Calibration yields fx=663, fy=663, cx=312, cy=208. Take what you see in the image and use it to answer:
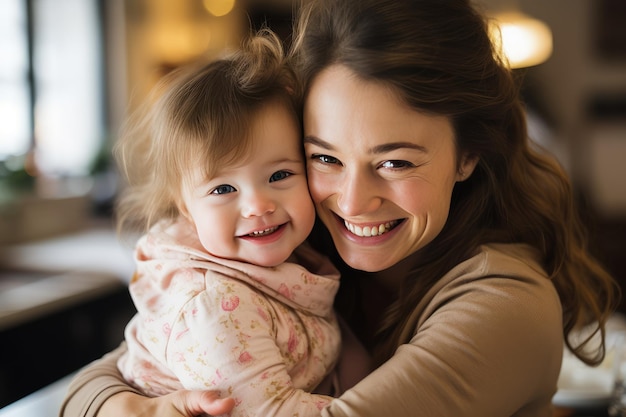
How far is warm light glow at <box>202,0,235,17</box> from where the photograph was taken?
568 centimetres

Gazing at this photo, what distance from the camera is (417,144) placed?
3.51ft

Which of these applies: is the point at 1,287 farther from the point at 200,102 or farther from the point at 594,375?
the point at 594,375

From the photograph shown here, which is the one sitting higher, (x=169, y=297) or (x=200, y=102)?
(x=200, y=102)

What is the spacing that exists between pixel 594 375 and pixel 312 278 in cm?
72

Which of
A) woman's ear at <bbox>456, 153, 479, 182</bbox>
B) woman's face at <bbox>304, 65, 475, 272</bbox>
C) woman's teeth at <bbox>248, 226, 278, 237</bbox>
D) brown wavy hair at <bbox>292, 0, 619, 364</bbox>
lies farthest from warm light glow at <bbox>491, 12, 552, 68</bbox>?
woman's teeth at <bbox>248, 226, 278, 237</bbox>

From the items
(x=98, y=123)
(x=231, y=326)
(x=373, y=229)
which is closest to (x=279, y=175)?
(x=373, y=229)

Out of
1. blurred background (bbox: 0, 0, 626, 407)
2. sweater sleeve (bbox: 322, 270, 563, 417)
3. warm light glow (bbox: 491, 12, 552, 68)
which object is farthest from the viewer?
warm light glow (bbox: 491, 12, 552, 68)

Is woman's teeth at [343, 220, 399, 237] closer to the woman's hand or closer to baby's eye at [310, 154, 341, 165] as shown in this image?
baby's eye at [310, 154, 341, 165]

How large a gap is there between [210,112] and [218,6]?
4.86m

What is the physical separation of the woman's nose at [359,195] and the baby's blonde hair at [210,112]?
0.56 feet

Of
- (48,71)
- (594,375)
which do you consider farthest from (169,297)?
(48,71)

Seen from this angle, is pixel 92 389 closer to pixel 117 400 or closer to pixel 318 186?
pixel 117 400

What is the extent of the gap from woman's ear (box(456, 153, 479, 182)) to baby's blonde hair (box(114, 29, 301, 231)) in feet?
0.98

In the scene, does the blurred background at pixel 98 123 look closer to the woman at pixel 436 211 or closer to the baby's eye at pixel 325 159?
the woman at pixel 436 211
